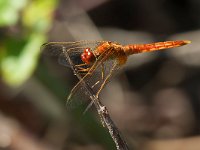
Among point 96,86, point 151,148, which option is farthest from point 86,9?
point 96,86

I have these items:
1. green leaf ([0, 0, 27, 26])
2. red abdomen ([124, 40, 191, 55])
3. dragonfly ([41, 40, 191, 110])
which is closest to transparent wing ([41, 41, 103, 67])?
dragonfly ([41, 40, 191, 110])

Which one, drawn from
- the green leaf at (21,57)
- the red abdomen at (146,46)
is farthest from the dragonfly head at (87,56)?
the green leaf at (21,57)

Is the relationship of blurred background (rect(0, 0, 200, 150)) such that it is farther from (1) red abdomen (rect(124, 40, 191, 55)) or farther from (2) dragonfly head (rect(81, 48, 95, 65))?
(2) dragonfly head (rect(81, 48, 95, 65))

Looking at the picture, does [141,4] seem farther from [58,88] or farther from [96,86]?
[96,86]

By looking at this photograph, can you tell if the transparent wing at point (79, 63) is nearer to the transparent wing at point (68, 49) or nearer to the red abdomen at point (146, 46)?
the transparent wing at point (68, 49)

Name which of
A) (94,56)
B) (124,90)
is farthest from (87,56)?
(124,90)
